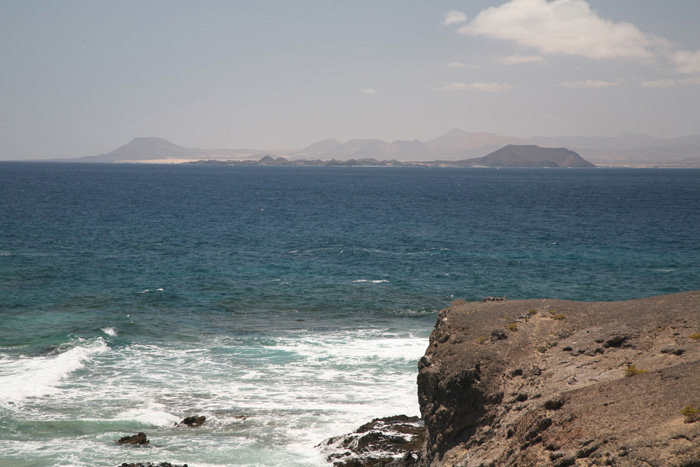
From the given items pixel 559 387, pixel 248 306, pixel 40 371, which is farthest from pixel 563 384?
pixel 248 306

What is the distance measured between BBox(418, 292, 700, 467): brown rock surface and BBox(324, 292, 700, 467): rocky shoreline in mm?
29

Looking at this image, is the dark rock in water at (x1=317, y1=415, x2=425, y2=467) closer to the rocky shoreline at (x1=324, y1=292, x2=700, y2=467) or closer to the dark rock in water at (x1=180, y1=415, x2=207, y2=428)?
the rocky shoreline at (x1=324, y1=292, x2=700, y2=467)

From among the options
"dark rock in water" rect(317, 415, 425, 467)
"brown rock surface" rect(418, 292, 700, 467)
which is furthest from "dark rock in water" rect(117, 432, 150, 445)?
"brown rock surface" rect(418, 292, 700, 467)

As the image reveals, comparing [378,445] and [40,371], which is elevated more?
[40,371]

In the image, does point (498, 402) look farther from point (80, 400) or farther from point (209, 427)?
point (80, 400)

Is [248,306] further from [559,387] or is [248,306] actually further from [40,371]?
[559,387]

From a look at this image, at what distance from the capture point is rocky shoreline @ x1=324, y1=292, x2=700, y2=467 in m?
11.5

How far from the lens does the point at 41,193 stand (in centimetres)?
13275

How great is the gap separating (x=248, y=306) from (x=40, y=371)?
15909mm

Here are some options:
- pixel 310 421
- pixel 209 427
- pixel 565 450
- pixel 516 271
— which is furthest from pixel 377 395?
pixel 516 271

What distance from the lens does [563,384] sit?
14.9 meters

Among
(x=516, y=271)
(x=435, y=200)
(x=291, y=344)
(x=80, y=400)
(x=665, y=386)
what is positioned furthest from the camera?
(x=435, y=200)

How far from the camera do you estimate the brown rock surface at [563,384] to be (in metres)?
11.5

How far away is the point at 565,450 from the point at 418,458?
762 cm
